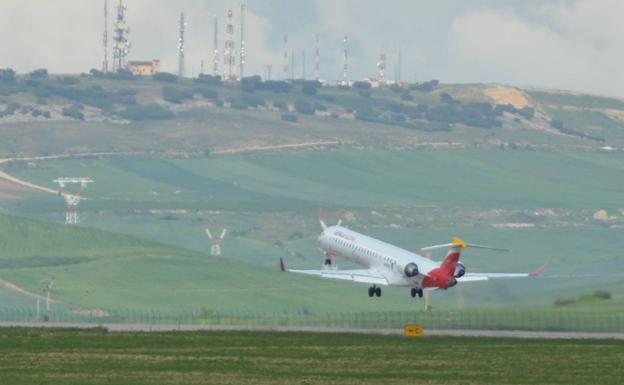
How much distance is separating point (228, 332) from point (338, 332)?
395 inches

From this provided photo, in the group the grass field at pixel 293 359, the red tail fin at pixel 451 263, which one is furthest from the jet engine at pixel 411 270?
the grass field at pixel 293 359

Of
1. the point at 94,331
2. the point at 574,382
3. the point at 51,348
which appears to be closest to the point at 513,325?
the point at 94,331

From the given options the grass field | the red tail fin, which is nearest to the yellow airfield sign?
the grass field

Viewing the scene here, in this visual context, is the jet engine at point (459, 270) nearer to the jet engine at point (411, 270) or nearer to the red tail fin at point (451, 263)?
the red tail fin at point (451, 263)

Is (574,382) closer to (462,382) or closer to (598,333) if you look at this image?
(462,382)

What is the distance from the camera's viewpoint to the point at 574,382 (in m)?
127

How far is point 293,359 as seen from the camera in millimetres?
144750

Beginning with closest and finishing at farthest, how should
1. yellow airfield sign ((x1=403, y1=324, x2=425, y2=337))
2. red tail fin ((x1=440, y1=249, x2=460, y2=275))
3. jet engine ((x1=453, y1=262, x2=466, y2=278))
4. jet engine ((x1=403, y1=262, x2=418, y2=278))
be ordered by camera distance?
yellow airfield sign ((x1=403, y1=324, x2=425, y2=337)) < red tail fin ((x1=440, y1=249, x2=460, y2=275)) < jet engine ((x1=453, y1=262, x2=466, y2=278)) < jet engine ((x1=403, y1=262, x2=418, y2=278))

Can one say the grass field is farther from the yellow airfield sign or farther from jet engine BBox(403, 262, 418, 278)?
jet engine BBox(403, 262, 418, 278)

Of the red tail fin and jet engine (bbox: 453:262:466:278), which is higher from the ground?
the red tail fin

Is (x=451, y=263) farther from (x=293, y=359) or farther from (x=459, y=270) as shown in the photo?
(x=293, y=359)

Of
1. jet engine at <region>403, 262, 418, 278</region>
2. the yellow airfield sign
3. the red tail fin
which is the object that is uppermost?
the red tail fin

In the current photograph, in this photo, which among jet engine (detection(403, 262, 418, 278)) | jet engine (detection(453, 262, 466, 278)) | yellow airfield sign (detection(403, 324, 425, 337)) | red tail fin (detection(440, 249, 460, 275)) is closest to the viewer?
yellow airfield sign (detection(403, 324, 425, 337))

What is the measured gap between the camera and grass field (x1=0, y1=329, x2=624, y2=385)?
417ft
